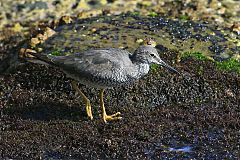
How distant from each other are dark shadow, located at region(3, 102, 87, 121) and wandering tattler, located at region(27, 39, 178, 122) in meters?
0.28

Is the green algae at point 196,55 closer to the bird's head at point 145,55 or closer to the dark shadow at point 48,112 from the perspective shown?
the bird's head at point 145,55

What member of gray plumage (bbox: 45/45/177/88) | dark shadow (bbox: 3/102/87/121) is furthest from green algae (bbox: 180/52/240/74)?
dark shadow (bbox: 3/102/87/121)

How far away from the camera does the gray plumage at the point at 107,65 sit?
9742 mm

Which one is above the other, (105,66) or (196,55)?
(105,66)

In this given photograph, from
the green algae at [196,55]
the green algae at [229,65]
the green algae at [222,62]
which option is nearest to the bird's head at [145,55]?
the green algae at [222,62]

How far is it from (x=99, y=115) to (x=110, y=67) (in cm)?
97

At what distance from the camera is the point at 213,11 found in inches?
615

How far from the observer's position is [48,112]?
10289mm

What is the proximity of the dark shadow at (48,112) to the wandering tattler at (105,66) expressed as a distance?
0.28 meters

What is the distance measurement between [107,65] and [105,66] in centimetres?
4

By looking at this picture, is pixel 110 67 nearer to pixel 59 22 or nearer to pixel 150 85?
pixel 150 85

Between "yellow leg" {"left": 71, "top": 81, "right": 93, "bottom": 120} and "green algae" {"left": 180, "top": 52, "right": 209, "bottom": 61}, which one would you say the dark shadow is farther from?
"green algae" {"left": 180, "top": 52, "right": 209, "bottom": 61}

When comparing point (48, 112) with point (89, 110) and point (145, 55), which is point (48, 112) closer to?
point (89, 110)

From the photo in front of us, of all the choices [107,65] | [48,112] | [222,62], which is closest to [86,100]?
[48,112]
